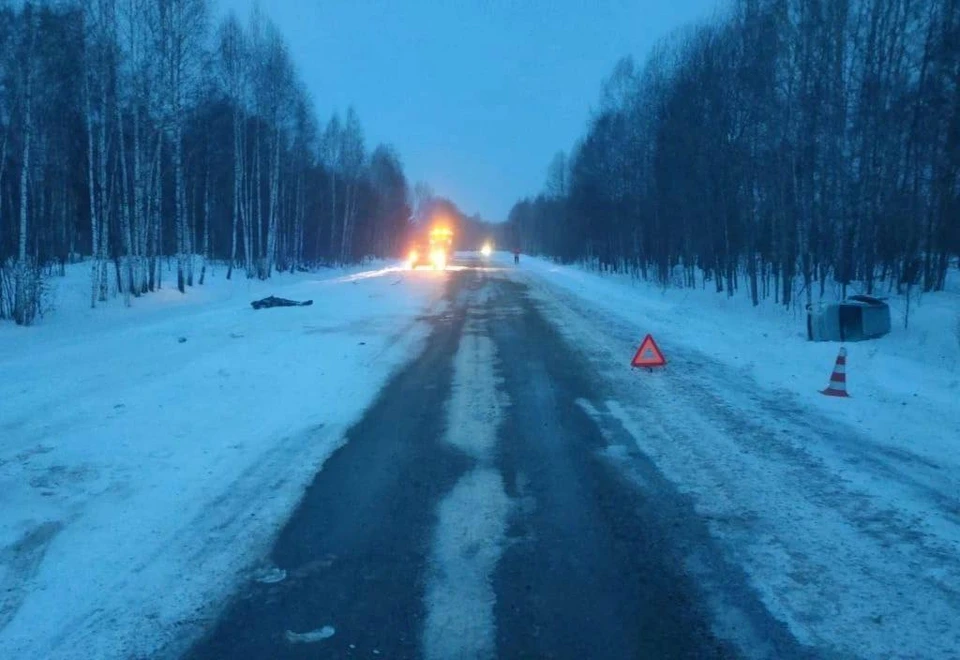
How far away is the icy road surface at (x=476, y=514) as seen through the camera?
431cm

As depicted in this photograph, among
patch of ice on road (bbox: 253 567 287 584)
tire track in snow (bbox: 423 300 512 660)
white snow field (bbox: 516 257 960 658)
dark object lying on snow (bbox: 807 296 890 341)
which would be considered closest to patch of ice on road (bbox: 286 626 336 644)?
tire track in snow (bbox: 423 300 512 660)

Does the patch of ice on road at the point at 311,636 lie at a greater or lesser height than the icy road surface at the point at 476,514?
lesser

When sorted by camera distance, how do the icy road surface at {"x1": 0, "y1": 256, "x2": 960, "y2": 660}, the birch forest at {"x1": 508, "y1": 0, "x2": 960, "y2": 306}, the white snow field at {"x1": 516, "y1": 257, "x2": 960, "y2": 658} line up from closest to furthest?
the icy road surface at {"x1": 0, "y1": 256, "x2": 960, "y2": 660} → the white snow field at {"x1": 516, "y1": 257, "x2": 960, "y2": 658} → the birch forest at {"x1": 508, "y1": 0, "x2": 960, "y2": 306}

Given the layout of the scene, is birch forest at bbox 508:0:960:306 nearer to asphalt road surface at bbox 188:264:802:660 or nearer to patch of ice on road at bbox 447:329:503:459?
patch of ice on road at bbox 447:329:503:459

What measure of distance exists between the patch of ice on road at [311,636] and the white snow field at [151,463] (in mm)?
551

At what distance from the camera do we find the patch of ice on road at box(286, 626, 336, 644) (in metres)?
4.17

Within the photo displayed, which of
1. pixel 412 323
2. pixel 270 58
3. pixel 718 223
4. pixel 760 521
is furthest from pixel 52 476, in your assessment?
pixel 270 58

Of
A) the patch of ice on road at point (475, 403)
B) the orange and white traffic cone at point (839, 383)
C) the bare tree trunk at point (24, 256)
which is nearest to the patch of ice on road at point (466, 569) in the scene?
the patch of ice on road at point (475, 403)

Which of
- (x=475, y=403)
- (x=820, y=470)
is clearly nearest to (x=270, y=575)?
(x=820, y=470)

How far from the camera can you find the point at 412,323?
2036 centimetres

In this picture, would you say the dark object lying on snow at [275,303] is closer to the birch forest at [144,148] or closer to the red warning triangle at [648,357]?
the birch forest at [144,148]

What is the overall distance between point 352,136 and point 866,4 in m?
50.1

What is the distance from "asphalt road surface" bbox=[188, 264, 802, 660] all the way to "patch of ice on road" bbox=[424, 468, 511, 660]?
0.01m

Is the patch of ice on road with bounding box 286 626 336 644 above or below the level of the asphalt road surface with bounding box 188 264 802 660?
below
